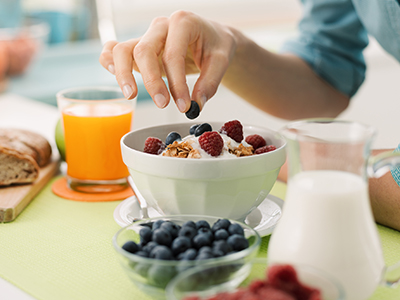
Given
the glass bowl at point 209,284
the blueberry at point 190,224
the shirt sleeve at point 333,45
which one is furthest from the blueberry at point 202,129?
the shirt sleeve at point 333,45

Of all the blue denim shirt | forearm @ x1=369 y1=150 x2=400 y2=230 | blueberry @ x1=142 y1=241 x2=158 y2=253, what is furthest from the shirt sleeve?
blueberry @ x1=142 y1=241 x2=158 y2=253

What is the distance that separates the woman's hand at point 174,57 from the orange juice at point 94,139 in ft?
0.36

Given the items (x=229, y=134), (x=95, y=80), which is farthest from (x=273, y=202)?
(x=95, y=80)

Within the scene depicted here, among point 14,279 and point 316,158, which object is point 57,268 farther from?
point 316,158

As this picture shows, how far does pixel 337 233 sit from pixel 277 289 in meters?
0.10

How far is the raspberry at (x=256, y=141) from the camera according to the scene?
0.77m

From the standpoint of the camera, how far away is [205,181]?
0.66 m

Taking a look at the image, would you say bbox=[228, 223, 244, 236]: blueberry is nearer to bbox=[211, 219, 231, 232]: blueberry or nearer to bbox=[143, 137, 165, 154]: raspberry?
bbox=[211, 219, 231, 232]: blueberry

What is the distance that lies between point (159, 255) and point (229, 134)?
0.31 meters

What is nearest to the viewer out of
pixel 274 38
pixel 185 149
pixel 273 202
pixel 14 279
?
pixel 14 279

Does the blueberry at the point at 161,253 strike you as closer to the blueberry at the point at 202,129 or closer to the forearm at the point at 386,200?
the blueberry at the point at 202,129

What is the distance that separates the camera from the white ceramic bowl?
25.6 inches

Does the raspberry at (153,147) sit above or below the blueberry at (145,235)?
above

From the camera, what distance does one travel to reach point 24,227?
775 millimetres
